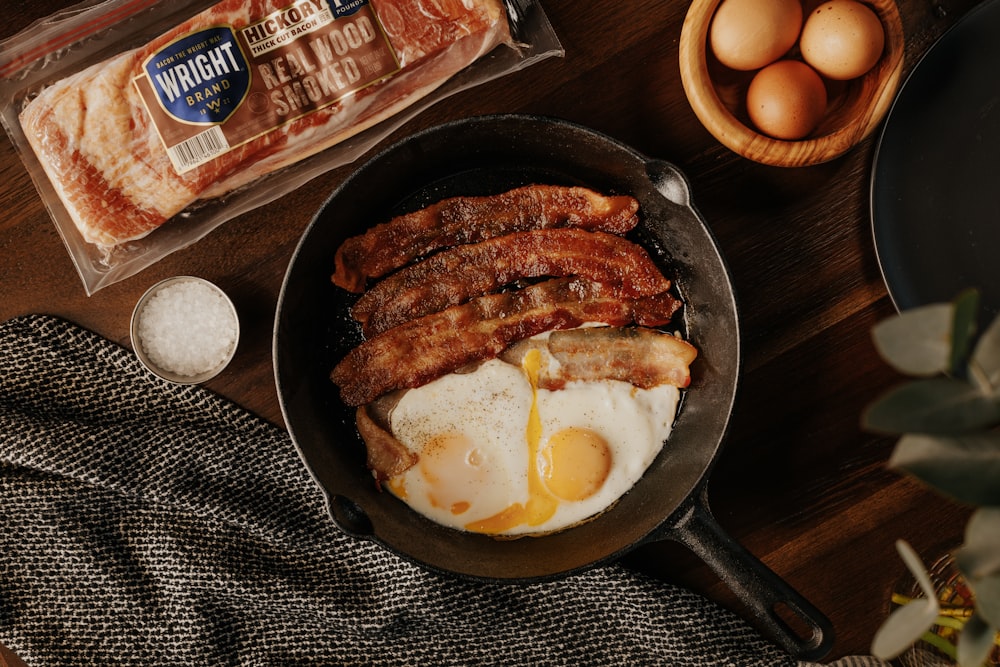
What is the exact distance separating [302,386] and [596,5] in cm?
120

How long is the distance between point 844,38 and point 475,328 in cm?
106

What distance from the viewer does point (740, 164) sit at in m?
1.94

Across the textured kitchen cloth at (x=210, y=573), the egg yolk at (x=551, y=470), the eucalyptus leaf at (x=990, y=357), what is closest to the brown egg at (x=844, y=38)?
the egg yolk at (x=551, y=470)

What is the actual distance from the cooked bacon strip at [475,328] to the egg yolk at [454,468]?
17cm

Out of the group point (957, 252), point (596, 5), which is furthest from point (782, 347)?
point (596, 5)

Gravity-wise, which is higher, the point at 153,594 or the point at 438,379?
the point at 438,379

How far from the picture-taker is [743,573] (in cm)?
168

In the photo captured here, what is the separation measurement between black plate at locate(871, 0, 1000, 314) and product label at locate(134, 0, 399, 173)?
1231mm

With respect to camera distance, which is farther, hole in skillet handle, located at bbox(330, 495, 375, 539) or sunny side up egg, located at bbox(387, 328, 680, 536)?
sunny side up egg, located at bbox(387, 328, 680, 536)

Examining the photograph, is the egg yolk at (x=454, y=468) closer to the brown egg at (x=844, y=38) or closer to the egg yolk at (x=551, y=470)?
the egg yolk at (x=551, y=470)

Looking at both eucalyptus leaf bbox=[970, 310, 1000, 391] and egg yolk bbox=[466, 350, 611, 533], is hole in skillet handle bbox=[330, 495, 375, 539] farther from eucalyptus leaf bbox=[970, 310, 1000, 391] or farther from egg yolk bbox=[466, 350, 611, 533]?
eucalyptus leaf bbox=[970, 310, 1000, 391]

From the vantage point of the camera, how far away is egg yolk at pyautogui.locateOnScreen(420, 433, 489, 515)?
1.91m

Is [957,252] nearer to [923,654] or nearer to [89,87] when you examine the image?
[923,654]

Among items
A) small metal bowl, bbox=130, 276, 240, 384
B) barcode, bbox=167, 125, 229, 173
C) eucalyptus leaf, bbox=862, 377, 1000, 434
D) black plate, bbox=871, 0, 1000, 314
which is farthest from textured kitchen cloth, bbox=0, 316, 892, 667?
eucalyptus leaf, bbox=862, 377, 1000, 434
